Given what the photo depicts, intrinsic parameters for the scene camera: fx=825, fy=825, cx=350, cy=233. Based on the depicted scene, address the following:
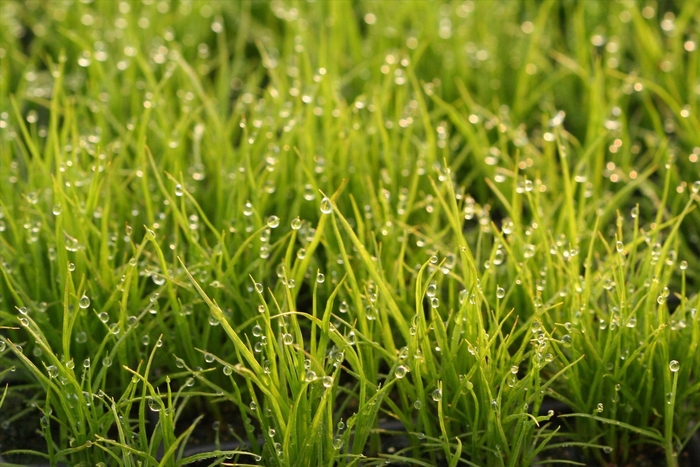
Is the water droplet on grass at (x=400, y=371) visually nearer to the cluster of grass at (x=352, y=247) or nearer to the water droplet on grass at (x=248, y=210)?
the cluster of grass at (x=352, y=247)

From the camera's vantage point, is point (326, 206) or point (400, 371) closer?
point (400, 371)

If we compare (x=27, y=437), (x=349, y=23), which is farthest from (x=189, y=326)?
(x=349, y=23)

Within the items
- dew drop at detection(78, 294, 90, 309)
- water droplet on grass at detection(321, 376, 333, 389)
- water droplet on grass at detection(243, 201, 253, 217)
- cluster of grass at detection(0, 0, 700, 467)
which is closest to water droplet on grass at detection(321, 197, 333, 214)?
cluster of grass at detection(0, 0, 700, 467)

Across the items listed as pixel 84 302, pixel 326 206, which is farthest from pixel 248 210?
pixel 84 302

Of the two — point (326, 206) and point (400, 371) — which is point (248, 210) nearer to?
point (326, 206)

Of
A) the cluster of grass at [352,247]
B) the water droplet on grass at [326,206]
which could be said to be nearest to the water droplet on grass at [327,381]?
the cluster of grass at [352,247]

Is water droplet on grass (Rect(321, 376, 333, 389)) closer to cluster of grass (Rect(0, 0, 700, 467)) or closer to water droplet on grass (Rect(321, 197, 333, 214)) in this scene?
cluster of grass (Rect(0, 0, 700, 467))

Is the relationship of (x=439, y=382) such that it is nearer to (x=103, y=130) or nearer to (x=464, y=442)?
(x=464, y=442)

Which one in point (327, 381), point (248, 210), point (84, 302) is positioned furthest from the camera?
point (248, 210)
